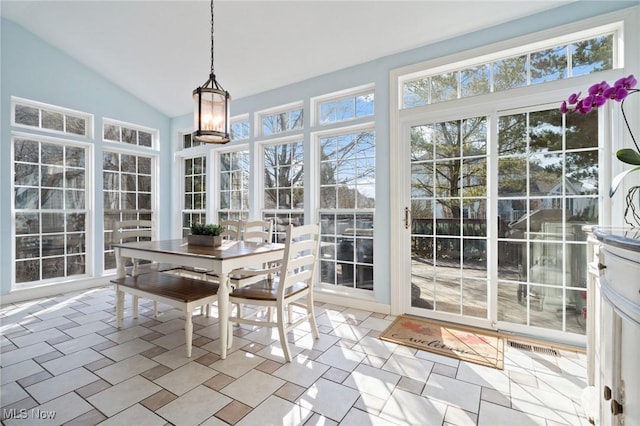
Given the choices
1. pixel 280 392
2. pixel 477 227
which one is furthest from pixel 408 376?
pixel 477 227

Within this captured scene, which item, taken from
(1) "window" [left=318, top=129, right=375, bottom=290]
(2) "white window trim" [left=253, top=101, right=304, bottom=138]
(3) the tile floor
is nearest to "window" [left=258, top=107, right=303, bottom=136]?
(2) "white window trim" [left=253, top=101, right=304, bottom=138]

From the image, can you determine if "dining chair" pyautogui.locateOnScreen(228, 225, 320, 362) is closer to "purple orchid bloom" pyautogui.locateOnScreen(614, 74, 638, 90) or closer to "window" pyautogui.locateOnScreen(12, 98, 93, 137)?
"purple orchid bloom" pyautogui.locateOnScreen(614, 74, 638, 90)

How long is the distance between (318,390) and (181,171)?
4.74 m

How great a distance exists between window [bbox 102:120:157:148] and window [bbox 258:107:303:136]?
227cm

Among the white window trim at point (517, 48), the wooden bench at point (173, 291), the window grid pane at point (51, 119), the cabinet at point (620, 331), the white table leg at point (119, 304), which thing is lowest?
the white table leg at point (119, 304)

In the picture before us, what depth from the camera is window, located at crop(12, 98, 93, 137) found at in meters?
3.77

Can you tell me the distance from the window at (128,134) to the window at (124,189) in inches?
8.5

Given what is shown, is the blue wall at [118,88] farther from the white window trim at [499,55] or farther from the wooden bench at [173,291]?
the wooden bench at [173,291]

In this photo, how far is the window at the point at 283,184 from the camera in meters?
4.08

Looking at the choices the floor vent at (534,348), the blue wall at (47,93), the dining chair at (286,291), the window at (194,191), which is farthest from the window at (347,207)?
the blue wall at (47,93)

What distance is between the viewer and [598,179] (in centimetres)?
240

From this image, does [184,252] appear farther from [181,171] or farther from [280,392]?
[181,171]

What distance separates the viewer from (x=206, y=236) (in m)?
2.89

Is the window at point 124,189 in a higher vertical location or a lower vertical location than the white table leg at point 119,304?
higher
